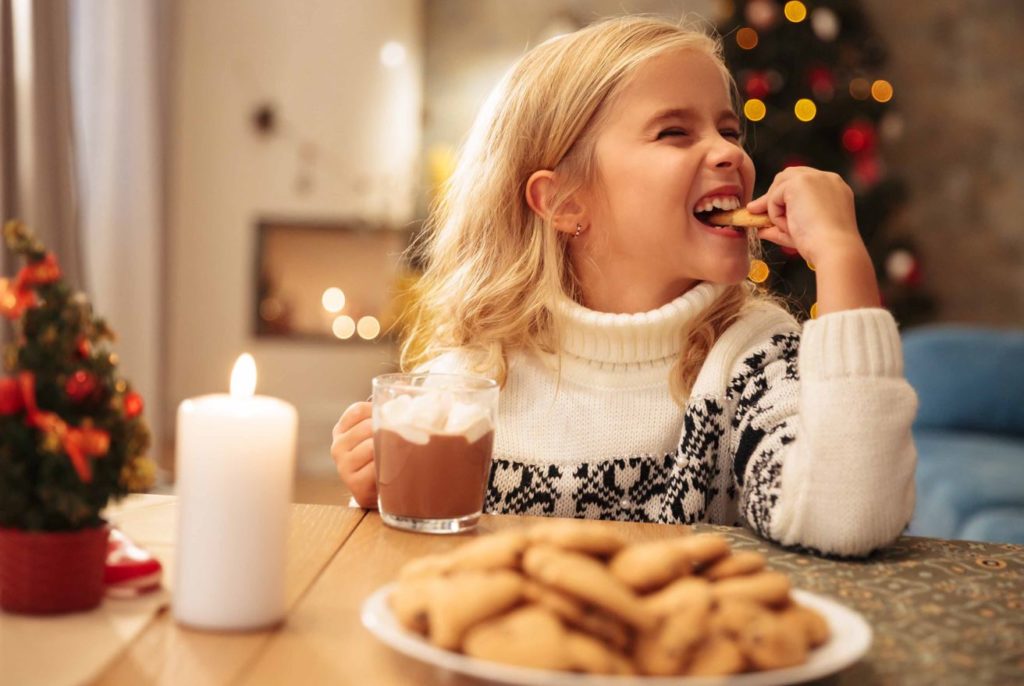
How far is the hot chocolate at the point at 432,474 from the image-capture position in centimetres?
91

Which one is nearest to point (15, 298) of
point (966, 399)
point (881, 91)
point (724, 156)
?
point (724, 156)

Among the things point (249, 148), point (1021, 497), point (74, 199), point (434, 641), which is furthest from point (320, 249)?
point (434, 641)

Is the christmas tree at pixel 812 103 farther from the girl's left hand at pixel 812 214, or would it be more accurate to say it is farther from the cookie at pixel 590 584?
the cookie at pixel 590 584

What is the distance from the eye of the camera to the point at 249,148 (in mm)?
5328

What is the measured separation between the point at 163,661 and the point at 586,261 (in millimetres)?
1022

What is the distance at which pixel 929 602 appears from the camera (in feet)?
2.53

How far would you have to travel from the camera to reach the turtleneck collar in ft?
4.50

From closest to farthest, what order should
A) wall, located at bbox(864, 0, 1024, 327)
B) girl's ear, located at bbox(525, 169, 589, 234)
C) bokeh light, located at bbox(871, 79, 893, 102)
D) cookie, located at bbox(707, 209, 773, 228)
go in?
cookie, located at bbox(707, 209, 773, 228)
girl's ear, located at bbox(525, 169, 589, 234)
bokeh light, located at bbox(871, 79, 893, 102)
wall, located at bbox(864, 0, 1024, 327)

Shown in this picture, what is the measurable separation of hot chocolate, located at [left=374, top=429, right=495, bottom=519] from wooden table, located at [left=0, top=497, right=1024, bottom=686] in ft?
0.09

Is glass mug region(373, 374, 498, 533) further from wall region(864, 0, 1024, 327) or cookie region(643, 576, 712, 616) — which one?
wall region(864, 0, 1024, 327)

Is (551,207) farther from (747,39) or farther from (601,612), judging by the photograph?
(747,39)

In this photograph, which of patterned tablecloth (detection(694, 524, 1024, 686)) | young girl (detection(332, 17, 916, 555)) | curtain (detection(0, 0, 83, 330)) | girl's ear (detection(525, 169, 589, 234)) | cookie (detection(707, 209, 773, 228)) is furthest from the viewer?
curtain (detection(0, 0, 83, 330))

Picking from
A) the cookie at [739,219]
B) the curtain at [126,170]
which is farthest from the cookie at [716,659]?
the curtain at [126,170]

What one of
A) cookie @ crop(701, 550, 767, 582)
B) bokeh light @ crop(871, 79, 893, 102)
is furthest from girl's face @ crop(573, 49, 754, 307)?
bokeh light @ crop(871, 79, 893, 102)
